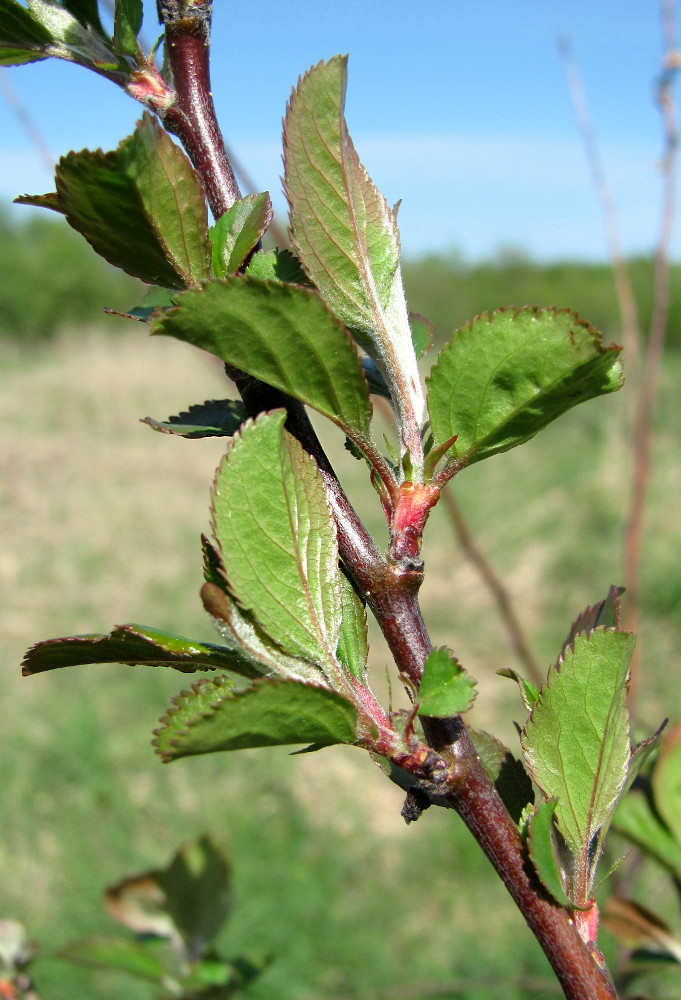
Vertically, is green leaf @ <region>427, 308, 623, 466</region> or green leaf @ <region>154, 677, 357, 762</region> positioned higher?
green leaf @ <region>427, 308, 623, 466</region>

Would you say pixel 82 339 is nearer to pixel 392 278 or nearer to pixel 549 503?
pixel 549 503

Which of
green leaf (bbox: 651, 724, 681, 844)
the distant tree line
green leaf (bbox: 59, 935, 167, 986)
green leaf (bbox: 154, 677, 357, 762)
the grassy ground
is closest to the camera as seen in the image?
green leaf (bbox: 154, 677, 357, 762)

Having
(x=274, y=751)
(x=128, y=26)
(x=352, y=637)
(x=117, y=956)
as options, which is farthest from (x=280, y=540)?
(x=274, y=751)

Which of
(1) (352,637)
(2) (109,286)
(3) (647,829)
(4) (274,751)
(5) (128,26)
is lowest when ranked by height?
(3) (647,829)

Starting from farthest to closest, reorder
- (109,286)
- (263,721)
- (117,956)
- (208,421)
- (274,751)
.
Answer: (109,286), (274,751), (117,956), (208,421), (263,721)

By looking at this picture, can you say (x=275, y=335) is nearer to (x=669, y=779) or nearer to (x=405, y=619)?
(x=405, y=619)

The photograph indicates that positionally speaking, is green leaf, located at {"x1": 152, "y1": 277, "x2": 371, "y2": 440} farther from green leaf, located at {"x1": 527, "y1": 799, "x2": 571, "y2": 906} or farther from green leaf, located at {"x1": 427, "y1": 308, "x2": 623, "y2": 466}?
green leaf, located at {"x1": 527, "y1": 799, "x2": 571, "y2": 906}

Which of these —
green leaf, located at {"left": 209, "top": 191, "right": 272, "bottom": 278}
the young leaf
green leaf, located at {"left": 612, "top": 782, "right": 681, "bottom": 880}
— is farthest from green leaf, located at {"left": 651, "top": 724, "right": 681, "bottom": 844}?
the young leaf
